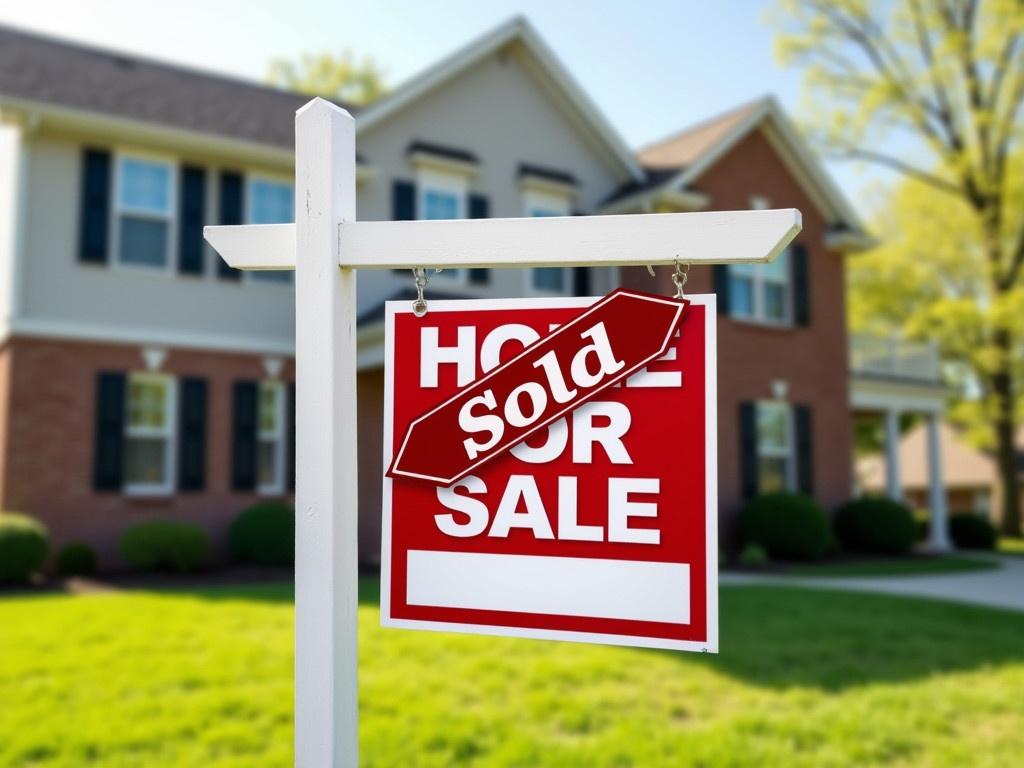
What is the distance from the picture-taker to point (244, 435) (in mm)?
12867

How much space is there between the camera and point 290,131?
13.9 metres

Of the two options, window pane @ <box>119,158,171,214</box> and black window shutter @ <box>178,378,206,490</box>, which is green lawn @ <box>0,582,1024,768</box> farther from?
window pane @ <box>119,158,171,214</box>

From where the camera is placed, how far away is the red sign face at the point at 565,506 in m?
1.57

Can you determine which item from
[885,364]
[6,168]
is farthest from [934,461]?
[6,168]

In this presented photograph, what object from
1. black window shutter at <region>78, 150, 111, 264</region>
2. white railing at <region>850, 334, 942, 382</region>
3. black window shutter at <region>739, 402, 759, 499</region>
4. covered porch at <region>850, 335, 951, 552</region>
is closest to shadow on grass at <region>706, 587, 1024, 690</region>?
black window shutter at <region>739, 402, 759, 499</region>

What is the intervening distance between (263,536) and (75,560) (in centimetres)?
227

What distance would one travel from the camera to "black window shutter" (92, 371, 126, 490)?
1188 cm

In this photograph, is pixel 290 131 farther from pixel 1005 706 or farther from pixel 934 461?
pixel 934 461

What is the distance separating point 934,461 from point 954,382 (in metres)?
15.8

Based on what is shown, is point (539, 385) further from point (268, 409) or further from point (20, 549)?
point (268, 409)

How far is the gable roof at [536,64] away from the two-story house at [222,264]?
0.14ft

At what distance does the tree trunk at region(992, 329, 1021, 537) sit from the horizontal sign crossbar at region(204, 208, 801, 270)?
23340mm

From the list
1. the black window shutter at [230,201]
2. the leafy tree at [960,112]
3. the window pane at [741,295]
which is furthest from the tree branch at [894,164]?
the black window shutter at [230,201]

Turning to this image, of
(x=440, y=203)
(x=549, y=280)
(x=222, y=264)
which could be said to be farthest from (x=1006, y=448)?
(x=222, y=264)
